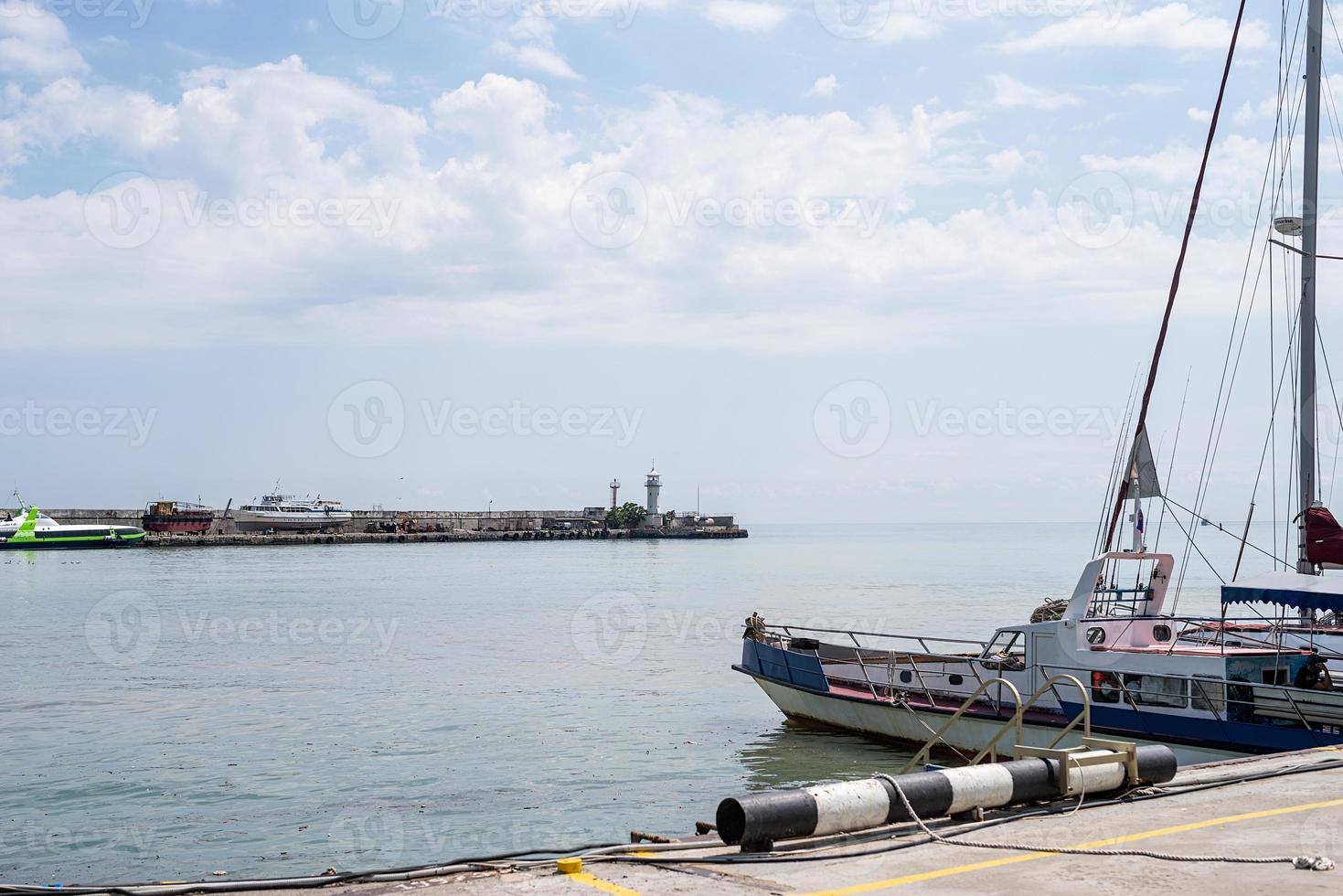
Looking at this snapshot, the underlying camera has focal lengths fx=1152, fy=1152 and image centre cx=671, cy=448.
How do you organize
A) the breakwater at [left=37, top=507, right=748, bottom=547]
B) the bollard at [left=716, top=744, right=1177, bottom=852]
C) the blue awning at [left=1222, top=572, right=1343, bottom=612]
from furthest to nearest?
the breakwater at [left=37, top=507, right=748, bottom=547]
the blue awning at [left=1222, top=572, right=1343, bottom=612]
the bollard at [left=716, top=744, right=1177, bottom=852]

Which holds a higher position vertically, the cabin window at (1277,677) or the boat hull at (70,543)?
the cabin window at (1277,677)

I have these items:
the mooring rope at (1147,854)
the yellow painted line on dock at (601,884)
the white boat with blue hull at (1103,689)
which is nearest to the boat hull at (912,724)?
the white boat with blue hull at (1103,689)

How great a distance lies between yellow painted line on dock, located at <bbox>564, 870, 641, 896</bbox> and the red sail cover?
706 inches

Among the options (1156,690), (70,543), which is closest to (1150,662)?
(1156,690)

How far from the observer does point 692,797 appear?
19.3 m

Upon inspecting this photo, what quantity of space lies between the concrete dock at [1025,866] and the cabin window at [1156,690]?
808cm

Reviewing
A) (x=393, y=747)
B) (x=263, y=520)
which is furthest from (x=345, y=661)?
(x=263, y=520)

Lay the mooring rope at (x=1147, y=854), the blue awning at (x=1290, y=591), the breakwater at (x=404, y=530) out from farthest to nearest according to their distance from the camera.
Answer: the breakwater at (x=404, y=530) < the blue awning at (x=1290, y=591) < the mooring rope at (x=1147, y=854)

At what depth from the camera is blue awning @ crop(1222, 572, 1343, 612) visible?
61.5 ft

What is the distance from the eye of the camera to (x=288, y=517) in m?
163

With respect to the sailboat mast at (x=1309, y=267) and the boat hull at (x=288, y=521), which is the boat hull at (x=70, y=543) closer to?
the boat hull at (x=288, y=521)

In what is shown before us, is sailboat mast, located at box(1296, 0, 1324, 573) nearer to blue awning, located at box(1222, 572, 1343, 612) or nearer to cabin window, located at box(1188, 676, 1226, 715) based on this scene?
blue awning, located at box(1222, 572, 1343, 612)

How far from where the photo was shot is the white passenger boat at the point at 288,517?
158m

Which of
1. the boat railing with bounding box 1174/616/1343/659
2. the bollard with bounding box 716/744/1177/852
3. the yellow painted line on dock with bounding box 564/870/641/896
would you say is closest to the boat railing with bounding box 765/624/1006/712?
the boat railing with bounding box 1174/616/1343/659
